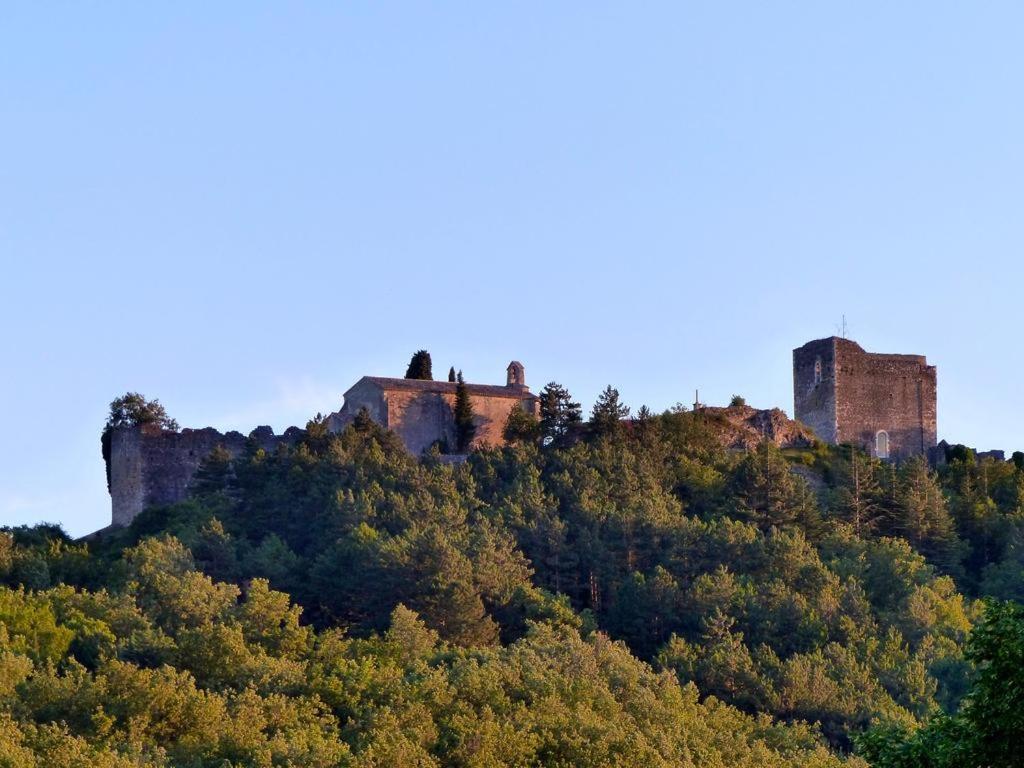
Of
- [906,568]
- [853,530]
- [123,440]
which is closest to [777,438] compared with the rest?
[853,530]

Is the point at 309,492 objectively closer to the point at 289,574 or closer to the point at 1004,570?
the point at 289,574

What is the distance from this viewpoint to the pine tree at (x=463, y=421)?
2621 inches

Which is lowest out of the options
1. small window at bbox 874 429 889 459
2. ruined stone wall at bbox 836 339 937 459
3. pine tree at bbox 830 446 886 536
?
pine tree at bbox 830 446 886 536

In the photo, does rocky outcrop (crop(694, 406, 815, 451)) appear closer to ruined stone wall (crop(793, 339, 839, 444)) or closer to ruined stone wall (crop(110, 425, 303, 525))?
ruined stone wall (crop(793, 339, 839, 444))

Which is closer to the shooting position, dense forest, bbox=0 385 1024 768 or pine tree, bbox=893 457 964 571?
dense forest, bbox=0 385 1024 768

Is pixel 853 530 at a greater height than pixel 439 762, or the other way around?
pixel 853 530

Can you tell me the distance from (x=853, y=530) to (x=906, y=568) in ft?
17.4

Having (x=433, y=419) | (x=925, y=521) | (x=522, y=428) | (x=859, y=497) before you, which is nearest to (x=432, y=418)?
(x=433, y=419)

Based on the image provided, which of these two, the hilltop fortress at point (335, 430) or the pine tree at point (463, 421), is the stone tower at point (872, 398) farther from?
the pine tree at point (463, 421)

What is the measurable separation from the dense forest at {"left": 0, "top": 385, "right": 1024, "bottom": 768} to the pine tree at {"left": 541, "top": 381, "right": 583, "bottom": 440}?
116mm

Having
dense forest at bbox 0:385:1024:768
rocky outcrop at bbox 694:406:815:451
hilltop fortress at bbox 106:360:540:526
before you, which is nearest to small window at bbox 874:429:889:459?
dense forest at bbox 0:385:1024:768

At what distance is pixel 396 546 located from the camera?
5531 centimetres

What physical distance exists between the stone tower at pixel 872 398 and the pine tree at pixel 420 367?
41.1ft

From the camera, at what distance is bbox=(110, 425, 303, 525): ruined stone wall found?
65062 millimetres
